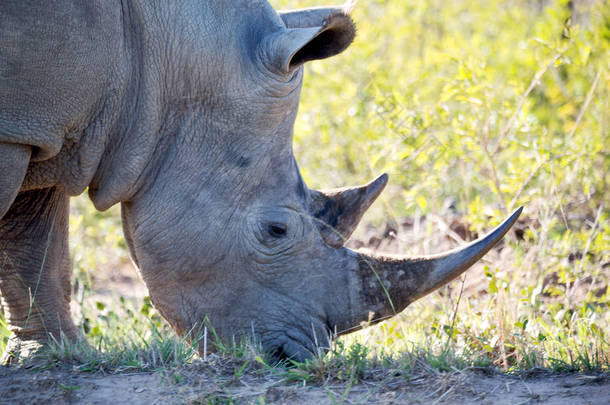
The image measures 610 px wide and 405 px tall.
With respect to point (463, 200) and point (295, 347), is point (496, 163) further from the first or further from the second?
point (295, 347)

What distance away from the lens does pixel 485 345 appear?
3869mm

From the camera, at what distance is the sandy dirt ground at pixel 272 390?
297 centimetres

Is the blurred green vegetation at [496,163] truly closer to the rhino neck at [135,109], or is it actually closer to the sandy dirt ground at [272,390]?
the sandy dirt ground at [272,390]

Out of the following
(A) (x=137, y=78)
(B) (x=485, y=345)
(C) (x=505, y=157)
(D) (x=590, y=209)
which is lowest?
(B) (x=485, y=345)

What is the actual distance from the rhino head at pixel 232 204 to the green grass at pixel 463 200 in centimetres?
24

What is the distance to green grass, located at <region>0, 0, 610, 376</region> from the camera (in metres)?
3.58

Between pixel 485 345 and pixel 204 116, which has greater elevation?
pixel 204 116

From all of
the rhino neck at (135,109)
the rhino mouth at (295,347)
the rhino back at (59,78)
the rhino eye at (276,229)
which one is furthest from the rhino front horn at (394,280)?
the rhino back at (59,78)

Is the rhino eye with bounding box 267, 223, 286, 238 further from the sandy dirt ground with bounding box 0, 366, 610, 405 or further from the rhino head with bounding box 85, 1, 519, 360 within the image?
the sandy dirt ground with bounding box 0, 366, 610, 405

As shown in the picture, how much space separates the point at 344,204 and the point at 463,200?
2791 mm

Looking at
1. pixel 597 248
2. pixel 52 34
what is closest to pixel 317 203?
pixel 52 34

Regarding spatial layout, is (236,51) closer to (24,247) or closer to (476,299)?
(24,247)

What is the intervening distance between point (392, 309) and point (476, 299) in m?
1.59

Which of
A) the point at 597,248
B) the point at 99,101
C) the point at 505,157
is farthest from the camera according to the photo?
the point at 505,157
